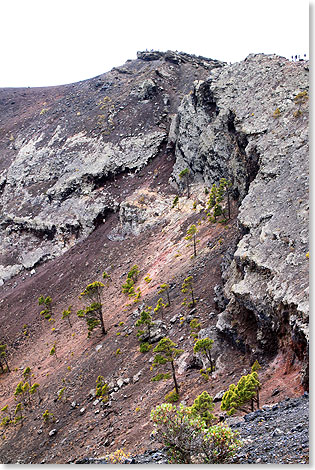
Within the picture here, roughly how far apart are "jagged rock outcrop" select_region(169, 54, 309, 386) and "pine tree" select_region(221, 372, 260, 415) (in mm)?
3085

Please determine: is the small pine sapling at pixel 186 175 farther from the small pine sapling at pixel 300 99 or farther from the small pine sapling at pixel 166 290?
the small pine sapling at pixel 300 99

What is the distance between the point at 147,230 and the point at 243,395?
4396cm

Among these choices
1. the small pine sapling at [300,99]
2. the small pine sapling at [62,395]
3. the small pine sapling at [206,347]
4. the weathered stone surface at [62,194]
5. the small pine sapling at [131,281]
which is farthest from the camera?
the weathered stone surface at [62,194]

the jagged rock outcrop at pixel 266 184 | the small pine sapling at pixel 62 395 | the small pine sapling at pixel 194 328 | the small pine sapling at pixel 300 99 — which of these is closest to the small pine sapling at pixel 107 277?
the small pine sapling at pixel 62 395

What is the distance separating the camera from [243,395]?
66.2ft

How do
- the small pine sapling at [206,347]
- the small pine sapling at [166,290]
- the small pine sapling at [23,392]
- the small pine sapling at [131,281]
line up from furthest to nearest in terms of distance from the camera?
the small pine sapling at [131,281]
the small pine sapling at [166,290]
the small pine sapling at [23,392]
the small pine sapling at [206,347]

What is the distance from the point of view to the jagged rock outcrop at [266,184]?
24.1m

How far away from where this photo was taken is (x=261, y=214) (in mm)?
31688

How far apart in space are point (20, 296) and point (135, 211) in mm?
24668

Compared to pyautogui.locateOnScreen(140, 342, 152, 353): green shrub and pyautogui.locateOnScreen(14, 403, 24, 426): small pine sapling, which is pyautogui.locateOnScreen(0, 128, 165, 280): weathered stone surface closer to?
pyautogui.locateOnScreen(14, 403, 24, 426): small pine sapling

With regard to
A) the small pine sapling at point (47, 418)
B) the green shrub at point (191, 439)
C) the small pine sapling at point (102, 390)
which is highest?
the green shrub at point (191, 439)

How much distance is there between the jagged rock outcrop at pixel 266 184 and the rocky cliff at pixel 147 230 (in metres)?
0.15

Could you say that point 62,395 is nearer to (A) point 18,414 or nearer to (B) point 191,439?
(A) point 18,414

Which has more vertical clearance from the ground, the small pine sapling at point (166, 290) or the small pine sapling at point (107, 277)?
the small pine sapling at point (107, 277)
